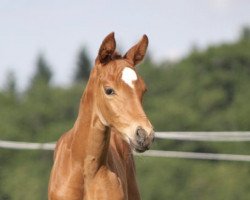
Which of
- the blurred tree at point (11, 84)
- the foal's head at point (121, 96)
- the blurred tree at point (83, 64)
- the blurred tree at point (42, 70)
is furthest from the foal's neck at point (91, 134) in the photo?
the blurred tree at point (83, 64)

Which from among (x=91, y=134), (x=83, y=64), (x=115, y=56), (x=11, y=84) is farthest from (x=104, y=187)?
(x=83, y=64)

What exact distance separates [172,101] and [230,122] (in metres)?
9.06

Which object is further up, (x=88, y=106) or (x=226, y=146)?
(x=88, y=106)

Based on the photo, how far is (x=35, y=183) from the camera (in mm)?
42375

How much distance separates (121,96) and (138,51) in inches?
25.3

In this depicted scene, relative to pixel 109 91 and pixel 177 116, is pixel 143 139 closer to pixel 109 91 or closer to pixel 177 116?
pixel 109 91

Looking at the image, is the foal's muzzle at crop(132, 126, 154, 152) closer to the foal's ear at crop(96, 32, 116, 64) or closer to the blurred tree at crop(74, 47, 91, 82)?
the foal's ear at crop(96, 32, 116, 64)

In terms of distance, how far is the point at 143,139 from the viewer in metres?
6.87

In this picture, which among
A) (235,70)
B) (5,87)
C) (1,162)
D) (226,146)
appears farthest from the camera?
(5,87)

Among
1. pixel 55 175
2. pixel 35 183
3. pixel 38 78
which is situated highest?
pixel 55 175

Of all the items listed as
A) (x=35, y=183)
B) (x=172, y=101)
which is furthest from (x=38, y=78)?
(x=35, y=183)

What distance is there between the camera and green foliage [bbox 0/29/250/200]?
51.4 meters

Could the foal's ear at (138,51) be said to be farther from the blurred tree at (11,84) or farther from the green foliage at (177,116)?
the blurred tree at (11,84)

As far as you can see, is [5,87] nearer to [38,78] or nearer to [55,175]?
[38,78]
